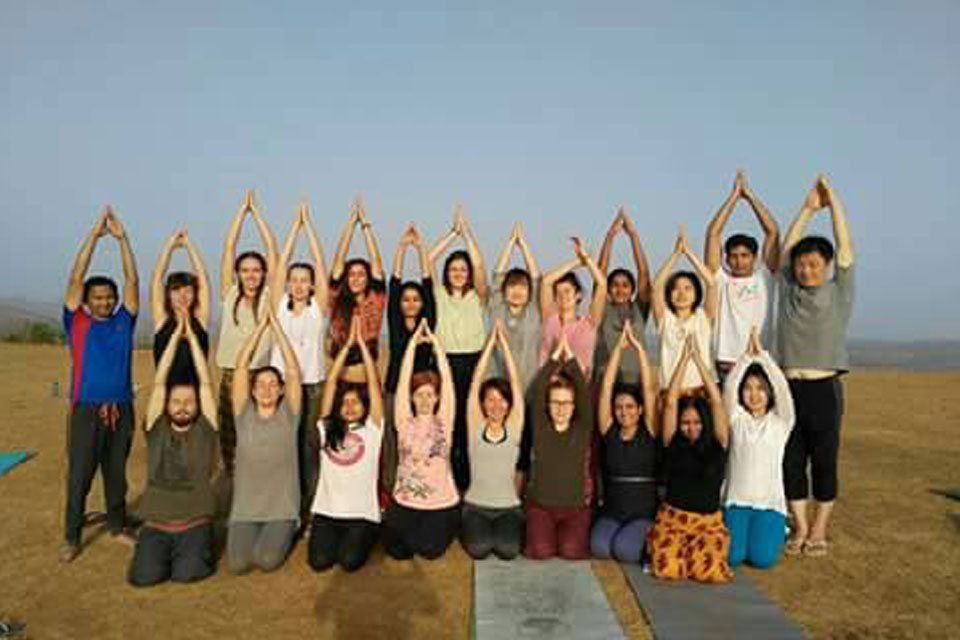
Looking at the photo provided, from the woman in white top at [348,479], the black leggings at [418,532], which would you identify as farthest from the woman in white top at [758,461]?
the woman in white top at [348,479]

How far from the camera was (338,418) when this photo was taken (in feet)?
18.6

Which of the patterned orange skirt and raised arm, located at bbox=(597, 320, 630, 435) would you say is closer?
the patterned orange skirt

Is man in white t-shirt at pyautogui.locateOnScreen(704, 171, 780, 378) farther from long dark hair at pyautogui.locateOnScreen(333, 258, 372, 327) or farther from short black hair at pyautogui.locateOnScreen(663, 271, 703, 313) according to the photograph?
long dark hair at pyautogui.locateOnScreen(333, 258, 372, 327)


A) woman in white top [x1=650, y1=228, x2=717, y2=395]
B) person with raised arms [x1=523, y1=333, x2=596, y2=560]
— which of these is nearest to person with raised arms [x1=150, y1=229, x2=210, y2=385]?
person with raised arms [x1=523, y1=333, x2=596, y2=560]

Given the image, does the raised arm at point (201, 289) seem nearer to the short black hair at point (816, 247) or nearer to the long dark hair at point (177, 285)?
the long dark hair at point (177, 285)

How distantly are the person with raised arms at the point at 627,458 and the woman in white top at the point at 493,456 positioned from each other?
2.10 feet

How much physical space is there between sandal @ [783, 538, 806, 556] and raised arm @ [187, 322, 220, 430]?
4300 mm

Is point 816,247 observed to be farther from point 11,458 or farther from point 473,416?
point 11,458

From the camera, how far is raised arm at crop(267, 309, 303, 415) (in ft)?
18.6

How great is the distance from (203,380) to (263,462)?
73cm

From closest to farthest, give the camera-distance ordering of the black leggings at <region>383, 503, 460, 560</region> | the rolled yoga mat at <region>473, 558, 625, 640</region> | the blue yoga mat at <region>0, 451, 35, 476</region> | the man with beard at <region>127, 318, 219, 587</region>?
the rolled yoga mat at <region>473, 558, 625, 640</region> → the man with beard at <region>127, 318, 219, 587</region> → the black leggings at <region>383, 503, 460, 560</region> → the blue yoga mat at <region>0, 451, 35, 476</region>

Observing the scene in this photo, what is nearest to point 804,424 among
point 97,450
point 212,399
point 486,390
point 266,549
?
point 486,390

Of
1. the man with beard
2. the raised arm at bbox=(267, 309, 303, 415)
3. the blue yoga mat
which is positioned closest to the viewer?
the man with beard

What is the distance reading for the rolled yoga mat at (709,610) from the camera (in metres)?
4.35
